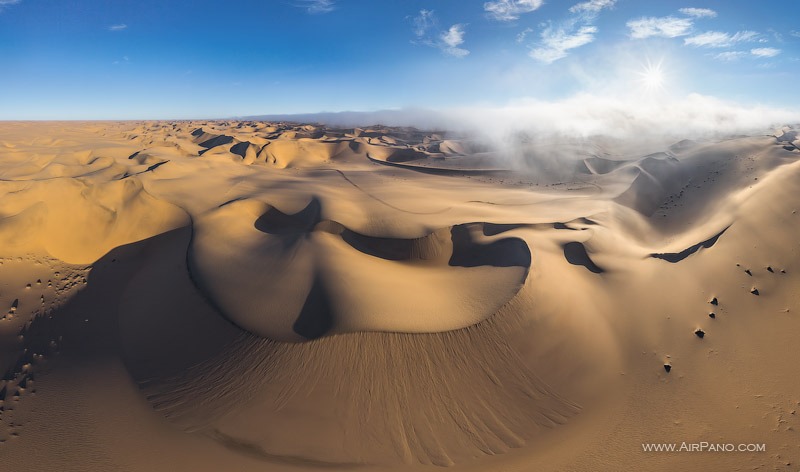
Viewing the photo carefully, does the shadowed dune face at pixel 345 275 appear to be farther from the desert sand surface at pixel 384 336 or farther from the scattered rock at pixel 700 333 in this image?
the scattered rock at pixel 700 333

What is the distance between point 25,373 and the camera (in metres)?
8.23

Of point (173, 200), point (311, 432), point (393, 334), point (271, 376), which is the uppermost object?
point (173, 200)

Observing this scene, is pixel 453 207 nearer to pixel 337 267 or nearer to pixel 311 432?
pixel 337 267

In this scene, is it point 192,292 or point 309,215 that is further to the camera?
point 309,215

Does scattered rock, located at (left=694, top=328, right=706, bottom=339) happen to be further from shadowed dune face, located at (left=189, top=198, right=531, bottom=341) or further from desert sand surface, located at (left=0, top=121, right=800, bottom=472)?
shadowed dune face, located at (left=189, top=198, right=531, bottom=341)

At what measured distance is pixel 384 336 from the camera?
8.46 m

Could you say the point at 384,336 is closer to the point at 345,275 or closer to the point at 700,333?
the point at 345,275

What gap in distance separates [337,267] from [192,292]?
4.71 meters

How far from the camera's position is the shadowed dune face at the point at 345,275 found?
9.09 metres

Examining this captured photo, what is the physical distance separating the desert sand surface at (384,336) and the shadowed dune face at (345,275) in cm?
8

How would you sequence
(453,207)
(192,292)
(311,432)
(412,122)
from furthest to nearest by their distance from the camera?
(412,122), (453,207), (192,292), (311,432)

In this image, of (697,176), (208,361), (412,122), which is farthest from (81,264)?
(412,122)

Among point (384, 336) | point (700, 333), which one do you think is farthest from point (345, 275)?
point (700, 333)

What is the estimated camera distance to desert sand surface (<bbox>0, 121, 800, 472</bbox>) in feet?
Answer: 22.2
